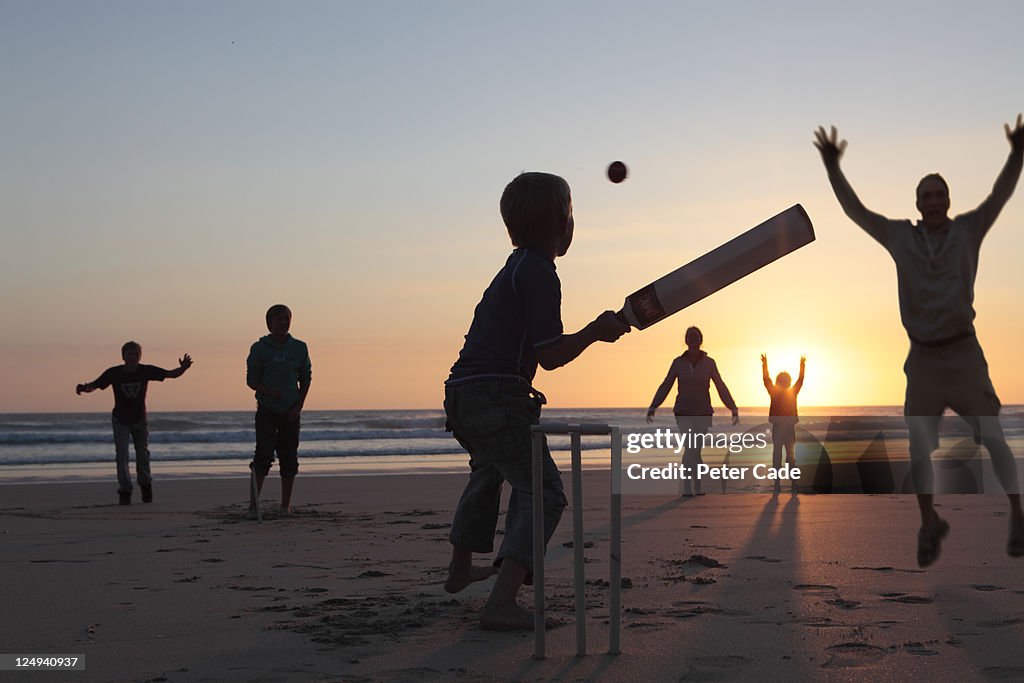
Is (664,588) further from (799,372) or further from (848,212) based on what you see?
(848,212)

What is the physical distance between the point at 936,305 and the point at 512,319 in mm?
2240

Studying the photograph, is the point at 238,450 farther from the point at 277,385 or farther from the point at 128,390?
the point at 277,385

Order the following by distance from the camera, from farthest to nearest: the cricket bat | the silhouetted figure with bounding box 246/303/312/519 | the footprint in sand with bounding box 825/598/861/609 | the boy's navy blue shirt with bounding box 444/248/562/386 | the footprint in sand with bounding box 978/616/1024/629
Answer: the silhouetted figure with bounding box 246/303/312/519, the footprint in sand with bounding box 825/598/861/609, the footprint in sand with bounding box 978/616/1024/629, the boy's navy blue shirt with bounding box 444/248/562/386, the cricket bat

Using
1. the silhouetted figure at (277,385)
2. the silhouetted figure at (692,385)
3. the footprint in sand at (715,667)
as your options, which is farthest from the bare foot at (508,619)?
the silhouetted figure at (692,385)

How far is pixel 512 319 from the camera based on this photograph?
15.9 ft

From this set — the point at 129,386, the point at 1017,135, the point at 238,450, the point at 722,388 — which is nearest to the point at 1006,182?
the point at 1017,135

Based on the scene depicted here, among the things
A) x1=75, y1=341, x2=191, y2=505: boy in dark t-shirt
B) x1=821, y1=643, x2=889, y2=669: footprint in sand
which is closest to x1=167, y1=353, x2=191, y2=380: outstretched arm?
x1=75, y1=341, x2=191, y2=505: boy in dark t-shirt

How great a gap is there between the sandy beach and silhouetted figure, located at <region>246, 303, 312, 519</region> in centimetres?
70

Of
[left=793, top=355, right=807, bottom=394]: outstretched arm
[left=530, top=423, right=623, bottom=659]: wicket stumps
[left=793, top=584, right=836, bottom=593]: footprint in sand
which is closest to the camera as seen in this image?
[left=793, top=355, right=807, bottom=394]: outstretched arm

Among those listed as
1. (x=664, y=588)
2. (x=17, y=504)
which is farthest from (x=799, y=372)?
(x=17, y=504)

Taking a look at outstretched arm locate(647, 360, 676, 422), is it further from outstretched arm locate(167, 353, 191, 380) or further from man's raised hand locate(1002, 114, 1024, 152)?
man's raised hand locate(1002, 114, 1024, 152)

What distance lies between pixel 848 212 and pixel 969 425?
2.44 feet

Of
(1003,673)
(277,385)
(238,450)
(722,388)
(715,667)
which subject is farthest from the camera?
(238,450)

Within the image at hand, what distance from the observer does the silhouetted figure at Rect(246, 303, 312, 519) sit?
1034 cm
